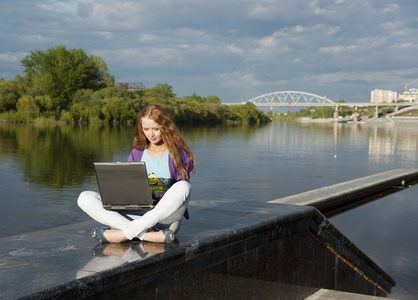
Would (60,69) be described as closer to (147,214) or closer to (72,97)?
(72,97)

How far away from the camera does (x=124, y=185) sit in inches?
140

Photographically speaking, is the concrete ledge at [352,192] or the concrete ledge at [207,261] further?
the concrete ledge at [352,192]

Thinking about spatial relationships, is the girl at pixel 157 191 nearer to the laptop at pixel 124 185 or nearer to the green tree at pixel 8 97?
the laptop at pixel 124 185

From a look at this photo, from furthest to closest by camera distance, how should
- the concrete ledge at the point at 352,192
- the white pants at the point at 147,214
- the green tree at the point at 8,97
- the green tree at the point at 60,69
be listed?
the green tree at the point at 60,69, the green tree at the point at 8,97, the concrete ledge at the point at 352,192, the white pants at the point at 147,214

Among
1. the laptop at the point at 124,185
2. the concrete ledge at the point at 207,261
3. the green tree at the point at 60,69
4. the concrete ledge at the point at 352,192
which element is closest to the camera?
the concrete ledge at the point at 207,261

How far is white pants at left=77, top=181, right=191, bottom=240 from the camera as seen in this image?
3594mm

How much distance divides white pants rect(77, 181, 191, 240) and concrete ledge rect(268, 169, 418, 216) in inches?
211

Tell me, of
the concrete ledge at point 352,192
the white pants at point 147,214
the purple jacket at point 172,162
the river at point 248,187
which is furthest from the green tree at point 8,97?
the white pants at point 147,214

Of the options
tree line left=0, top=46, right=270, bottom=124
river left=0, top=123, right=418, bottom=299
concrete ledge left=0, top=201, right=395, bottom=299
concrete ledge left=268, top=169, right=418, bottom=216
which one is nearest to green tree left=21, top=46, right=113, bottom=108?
tree line left=0, top=46, right=270, bottom=124

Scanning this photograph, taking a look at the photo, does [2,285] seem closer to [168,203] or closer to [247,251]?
[168,203]

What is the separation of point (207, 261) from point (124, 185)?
857 mm

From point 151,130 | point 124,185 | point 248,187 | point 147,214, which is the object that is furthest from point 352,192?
point 124,185

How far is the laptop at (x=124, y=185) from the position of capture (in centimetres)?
349

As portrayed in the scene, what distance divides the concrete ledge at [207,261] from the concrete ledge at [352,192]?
353 cm
